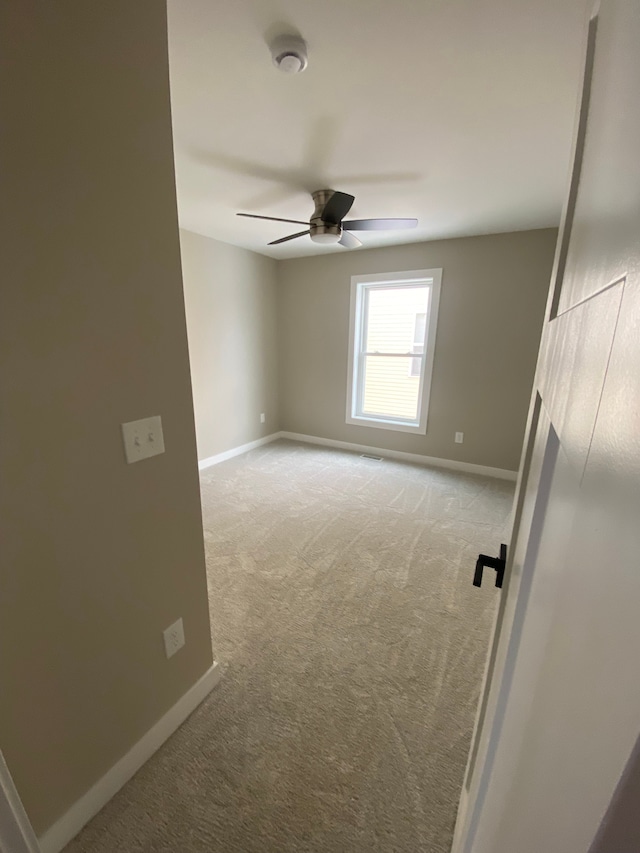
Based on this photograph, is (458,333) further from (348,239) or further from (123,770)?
(123,770)

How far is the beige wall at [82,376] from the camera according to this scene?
757mm

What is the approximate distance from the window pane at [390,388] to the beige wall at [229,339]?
4.34 feet

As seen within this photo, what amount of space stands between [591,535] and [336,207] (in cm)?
239

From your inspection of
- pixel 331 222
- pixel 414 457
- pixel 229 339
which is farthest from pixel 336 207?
pixel 414 457

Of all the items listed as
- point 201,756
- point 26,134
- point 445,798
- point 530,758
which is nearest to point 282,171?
Answer: point 26,134

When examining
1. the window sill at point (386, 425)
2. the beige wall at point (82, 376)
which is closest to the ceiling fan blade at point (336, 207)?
the beige wall at point (82, 376)

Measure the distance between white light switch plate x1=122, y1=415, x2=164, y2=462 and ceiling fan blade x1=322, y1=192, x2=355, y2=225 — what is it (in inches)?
69.1

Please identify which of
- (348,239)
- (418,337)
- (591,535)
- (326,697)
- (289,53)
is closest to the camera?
(591,535)

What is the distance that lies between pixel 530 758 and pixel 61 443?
106cm

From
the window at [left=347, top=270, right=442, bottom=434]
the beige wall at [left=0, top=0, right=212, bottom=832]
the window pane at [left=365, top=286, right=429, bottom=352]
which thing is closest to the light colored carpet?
the beige wall at [left=0, top=0, right=212, bottom=832]

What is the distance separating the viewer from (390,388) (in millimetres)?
4184

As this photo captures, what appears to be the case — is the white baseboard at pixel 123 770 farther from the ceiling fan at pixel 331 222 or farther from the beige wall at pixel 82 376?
the ceiling fan at pixel 331 222

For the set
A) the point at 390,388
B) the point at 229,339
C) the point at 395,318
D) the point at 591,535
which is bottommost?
the point at 390,388

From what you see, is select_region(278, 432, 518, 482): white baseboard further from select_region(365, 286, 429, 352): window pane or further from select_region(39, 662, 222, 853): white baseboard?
select_region(39, 662, 222, 853): white baseboard
